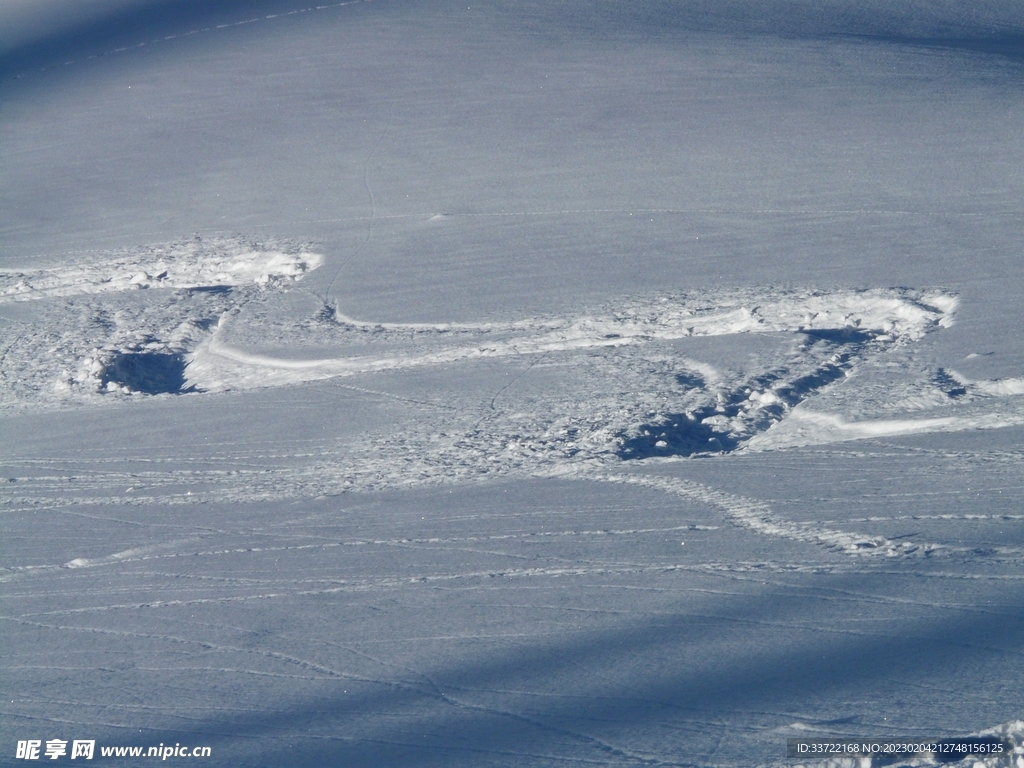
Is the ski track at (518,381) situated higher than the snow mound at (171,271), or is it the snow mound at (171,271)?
the snow mound at (171,271)

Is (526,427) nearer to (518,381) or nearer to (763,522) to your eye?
(518,381)

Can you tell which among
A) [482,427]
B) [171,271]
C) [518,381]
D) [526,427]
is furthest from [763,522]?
[171,271]

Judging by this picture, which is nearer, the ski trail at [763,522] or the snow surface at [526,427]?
the snow surface at [526,427]

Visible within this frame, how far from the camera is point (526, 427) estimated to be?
13.8 feet

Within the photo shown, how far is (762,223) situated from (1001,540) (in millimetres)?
3697

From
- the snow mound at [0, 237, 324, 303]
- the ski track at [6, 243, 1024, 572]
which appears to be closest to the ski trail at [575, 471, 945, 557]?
the ski track at [6, 243, 1024, 572]

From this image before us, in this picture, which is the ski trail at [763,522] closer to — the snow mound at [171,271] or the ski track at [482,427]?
the ski track at [482,427]

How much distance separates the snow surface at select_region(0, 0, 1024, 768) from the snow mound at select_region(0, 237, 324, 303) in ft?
0.12

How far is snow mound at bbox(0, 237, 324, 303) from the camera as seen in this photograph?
21.0ft

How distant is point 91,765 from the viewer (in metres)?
2.52

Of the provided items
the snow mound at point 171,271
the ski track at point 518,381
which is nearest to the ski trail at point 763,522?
the ski track at point 518,381

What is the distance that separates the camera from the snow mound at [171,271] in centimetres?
640

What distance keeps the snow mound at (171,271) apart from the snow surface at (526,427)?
0.12ft

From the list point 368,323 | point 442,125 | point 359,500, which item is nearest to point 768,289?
point 368,323
